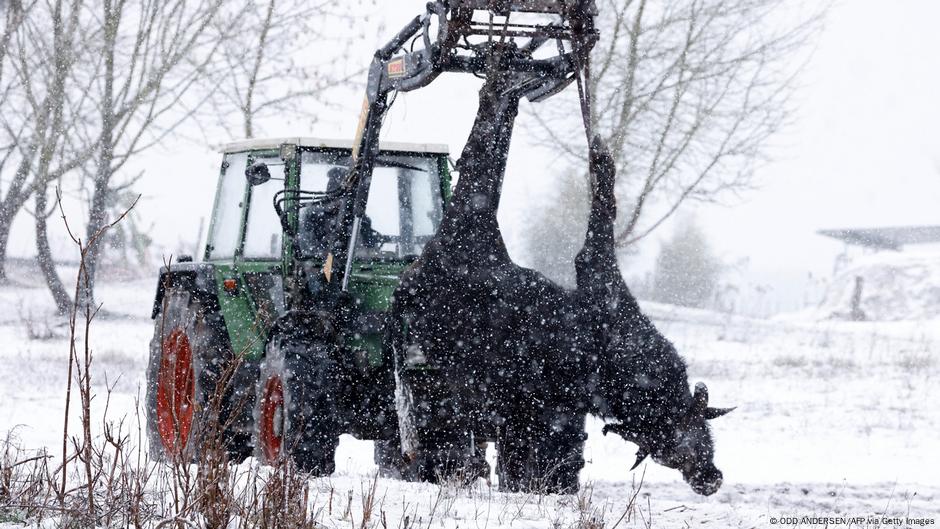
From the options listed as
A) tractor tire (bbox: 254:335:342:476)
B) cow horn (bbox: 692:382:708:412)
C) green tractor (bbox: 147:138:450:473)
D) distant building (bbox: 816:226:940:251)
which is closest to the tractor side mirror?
green tractor (bbox: 147:138:450:473)

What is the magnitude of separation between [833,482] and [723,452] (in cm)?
179

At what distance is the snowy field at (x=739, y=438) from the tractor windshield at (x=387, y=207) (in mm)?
1416

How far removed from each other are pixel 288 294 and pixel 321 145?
0.97 m

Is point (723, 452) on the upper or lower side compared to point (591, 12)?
lower

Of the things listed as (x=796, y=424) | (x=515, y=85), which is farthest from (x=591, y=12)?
(x=796, y=424)

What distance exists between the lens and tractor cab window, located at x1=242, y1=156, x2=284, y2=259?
629 cm

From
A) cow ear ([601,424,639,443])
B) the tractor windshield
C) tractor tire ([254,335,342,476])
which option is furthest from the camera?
the tractor windshield

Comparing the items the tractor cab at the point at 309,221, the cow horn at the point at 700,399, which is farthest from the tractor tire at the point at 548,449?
the tractor cab at the point at 309,221

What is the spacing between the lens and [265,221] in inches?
253

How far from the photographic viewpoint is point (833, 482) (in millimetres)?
7094

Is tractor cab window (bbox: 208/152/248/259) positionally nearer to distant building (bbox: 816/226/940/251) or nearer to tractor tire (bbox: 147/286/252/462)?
tractor tire (bbox: 147/286/252/462)

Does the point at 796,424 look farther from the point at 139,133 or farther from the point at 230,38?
the point at 139,133

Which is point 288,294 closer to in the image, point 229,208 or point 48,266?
point 229,208

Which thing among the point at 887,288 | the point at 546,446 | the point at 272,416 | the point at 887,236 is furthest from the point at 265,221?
the point at 887,236
